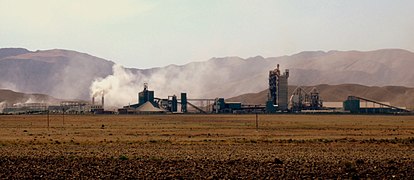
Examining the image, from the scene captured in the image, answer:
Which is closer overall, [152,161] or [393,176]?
[393,176]

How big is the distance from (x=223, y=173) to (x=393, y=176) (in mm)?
7175

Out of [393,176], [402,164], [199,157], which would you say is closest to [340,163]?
[402,164]

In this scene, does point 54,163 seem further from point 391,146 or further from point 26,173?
point 391,146

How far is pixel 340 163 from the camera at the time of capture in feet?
111

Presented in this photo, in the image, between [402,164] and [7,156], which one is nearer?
[402,164]

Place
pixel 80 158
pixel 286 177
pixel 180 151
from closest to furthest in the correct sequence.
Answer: pixel 286 177 < pixel 80 158 < pixel 180 151

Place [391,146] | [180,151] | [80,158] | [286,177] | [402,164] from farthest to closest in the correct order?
[391,146]
[180,151]
[80,158]
[402,164]
[286,177]

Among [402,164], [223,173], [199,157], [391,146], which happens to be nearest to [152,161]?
[199,157]

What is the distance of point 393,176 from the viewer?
2809cm

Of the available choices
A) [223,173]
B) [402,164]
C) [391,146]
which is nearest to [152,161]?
[223,173]

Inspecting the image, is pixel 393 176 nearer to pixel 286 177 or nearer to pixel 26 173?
pixel 286 177

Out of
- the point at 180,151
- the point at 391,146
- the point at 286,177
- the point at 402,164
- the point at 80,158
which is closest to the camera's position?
the point at 286,177

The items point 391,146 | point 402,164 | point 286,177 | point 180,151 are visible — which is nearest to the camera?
point 286,177

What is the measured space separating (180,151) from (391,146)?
16.8m
